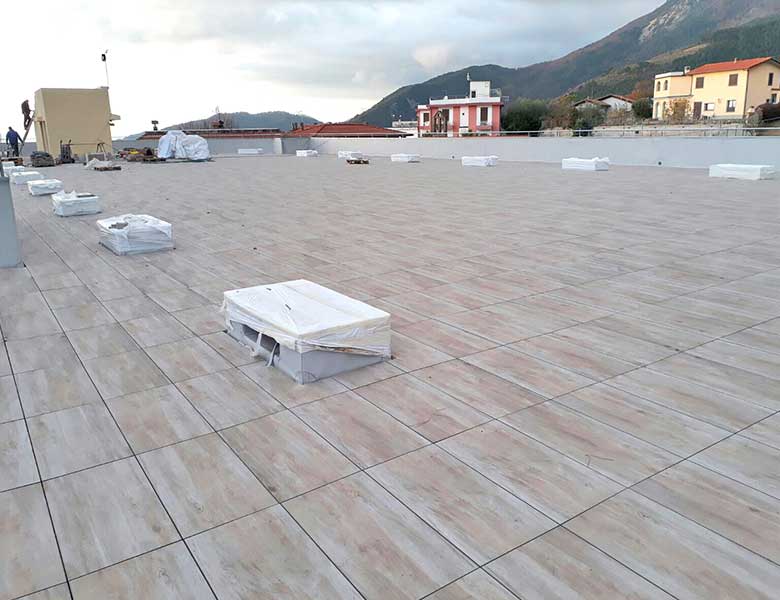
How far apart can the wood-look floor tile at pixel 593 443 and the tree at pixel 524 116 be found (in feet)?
174

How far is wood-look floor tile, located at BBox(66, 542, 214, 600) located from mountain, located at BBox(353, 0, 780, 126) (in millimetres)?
132047

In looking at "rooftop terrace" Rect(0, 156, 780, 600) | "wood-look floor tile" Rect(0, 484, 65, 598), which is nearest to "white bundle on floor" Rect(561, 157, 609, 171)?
"rooftop terrace" Rect(0, 156, 780, 600)

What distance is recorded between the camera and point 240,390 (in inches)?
145

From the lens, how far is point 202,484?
107 inches

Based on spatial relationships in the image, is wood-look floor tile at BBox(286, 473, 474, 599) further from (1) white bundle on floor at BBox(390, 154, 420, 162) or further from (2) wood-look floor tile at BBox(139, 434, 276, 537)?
(1) white bundle on floor at BBox(390, 154, 420, 162)

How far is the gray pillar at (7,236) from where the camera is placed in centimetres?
666

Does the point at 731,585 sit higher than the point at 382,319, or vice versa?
the point at 382,319

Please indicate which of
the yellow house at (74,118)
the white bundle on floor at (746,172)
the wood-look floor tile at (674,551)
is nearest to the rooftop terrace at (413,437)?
A: the wood-look floor tile at (674,551)

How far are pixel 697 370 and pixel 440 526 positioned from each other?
236 cm

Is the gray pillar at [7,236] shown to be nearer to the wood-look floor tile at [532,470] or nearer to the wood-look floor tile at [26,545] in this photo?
the wood-look floor tile at [26,545]

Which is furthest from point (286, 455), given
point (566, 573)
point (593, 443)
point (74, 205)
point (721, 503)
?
point (74, 205)

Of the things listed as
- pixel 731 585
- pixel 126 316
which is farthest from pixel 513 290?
pixel 731 585

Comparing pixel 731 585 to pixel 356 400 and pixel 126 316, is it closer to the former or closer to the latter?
pixel 356 400

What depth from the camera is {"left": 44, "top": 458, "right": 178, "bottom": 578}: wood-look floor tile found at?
90.0 inches
